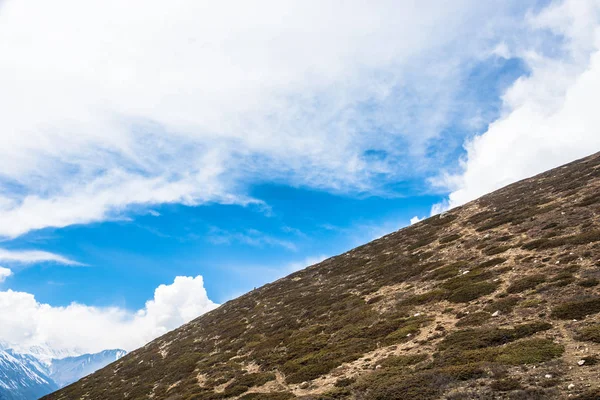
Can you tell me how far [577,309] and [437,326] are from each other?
7.74m

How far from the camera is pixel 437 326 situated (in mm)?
23797

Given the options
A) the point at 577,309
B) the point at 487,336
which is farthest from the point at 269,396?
the point at 577,309

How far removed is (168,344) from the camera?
5581 cm

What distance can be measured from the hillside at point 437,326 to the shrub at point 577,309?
0.08 m

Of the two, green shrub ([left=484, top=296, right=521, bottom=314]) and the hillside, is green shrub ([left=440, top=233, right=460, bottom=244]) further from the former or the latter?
green shrub ([left=484, top=296, right=521, bottom=314])

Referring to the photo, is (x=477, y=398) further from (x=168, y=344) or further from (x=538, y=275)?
(x=168, y=344)

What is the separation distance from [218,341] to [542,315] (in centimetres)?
3467

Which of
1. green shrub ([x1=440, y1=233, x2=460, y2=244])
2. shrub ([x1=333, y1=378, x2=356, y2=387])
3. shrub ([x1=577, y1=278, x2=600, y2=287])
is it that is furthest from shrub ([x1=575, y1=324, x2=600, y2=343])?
green shrub ([x1=440, y1=233, x2=460, y2=244])

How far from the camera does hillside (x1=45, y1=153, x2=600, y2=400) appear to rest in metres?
16.7

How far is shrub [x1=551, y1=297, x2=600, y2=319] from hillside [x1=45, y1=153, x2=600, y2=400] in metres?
0.08

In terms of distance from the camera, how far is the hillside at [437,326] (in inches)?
656

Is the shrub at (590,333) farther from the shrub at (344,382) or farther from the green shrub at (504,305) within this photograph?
the shrub at (344,382)

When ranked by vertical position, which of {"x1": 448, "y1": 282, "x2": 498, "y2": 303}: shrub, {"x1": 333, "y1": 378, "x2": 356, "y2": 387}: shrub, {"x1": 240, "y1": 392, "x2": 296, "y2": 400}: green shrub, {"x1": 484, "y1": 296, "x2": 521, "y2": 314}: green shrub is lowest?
{"x1": 333, "y1": 378, "x2": 356, "y2": 387}: shrub

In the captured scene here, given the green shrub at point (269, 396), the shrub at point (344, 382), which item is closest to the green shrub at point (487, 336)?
the shrub at point (344, 382)
